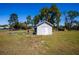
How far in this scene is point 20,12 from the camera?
5.66 m

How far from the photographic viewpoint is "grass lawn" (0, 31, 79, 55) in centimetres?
565

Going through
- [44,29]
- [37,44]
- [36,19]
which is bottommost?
[37,44]

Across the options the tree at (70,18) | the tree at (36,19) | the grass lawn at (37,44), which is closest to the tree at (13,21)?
the grass lawn at (37,44)

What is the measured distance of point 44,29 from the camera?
5.68 metres

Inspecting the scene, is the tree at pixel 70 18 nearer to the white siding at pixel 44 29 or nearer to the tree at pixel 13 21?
the white siding at pixel 44 29

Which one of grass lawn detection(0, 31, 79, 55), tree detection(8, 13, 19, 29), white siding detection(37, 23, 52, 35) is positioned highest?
tree detection(8, 13, 19, 29)

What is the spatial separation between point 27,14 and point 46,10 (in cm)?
22

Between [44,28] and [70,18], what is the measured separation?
321 millimetres

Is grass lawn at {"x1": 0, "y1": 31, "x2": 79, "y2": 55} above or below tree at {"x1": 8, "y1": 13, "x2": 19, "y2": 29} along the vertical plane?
below

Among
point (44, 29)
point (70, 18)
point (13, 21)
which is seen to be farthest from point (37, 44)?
point (70, 18)

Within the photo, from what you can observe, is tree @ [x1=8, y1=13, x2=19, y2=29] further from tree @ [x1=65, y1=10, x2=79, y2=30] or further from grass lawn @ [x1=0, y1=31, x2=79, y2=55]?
tree @ [x1=65, y1=10, x2=79, y2=30]

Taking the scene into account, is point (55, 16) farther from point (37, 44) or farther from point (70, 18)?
point (37, 44)

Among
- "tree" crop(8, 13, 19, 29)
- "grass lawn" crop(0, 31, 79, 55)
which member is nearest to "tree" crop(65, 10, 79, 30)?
"grass lawn" crop(0, 31, 79, 55)

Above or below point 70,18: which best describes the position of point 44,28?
below
